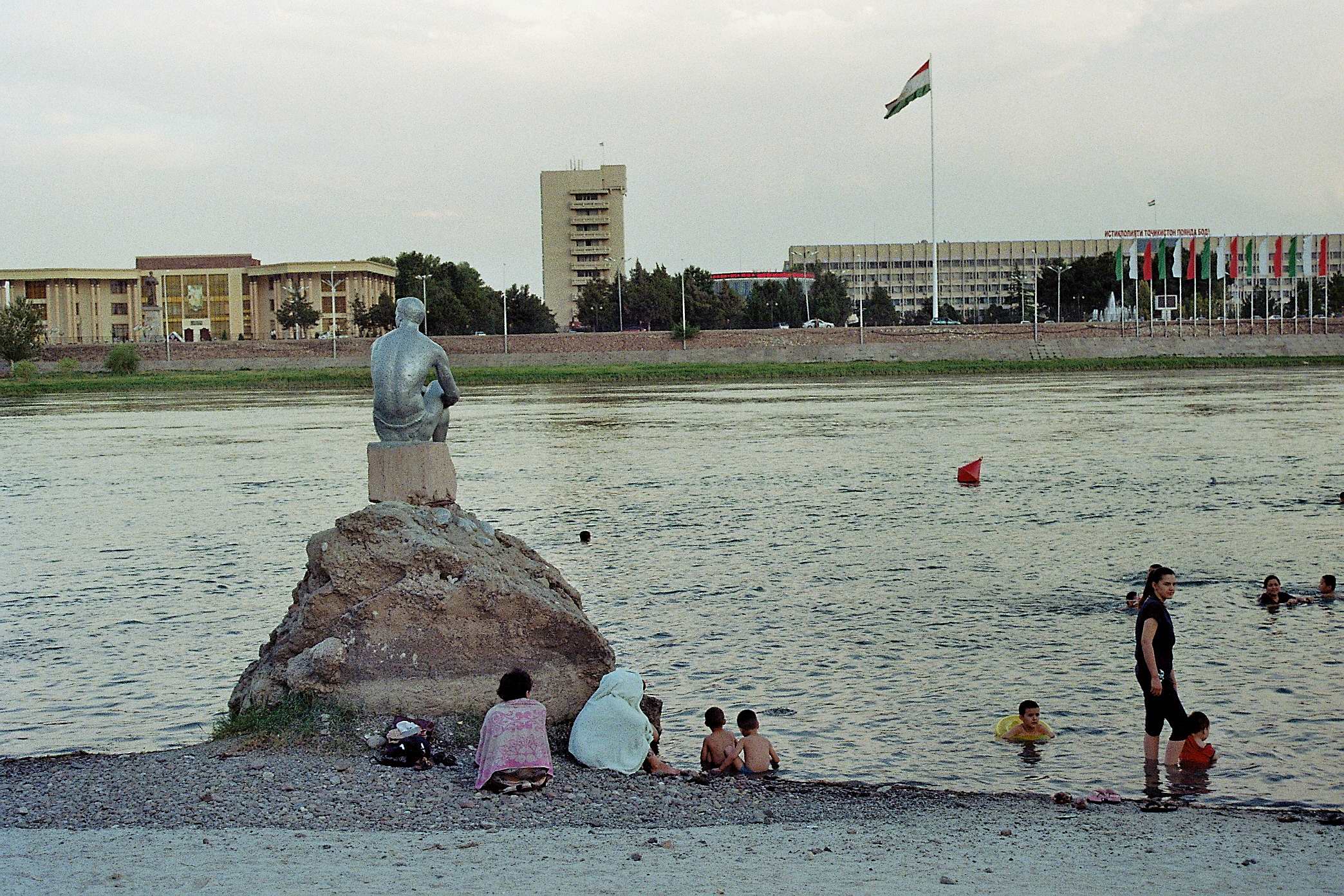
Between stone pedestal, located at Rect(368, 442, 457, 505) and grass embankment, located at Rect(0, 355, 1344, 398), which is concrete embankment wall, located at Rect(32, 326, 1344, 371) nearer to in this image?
grass embankment, located at Rect(0, 355, 1344, 398)

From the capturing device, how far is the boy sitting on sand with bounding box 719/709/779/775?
32.1 ft

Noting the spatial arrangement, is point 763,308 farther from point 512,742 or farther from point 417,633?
point 512,742

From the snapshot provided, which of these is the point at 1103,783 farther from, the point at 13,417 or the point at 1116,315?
the point at 1116,315

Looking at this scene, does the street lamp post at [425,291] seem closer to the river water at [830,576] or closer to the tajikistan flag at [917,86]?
the tajikistan flag at [917,86]

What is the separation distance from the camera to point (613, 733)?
9.21 m

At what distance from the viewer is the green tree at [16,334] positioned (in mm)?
97750

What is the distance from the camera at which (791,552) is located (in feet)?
64.3

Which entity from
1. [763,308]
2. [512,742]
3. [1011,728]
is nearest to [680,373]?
[763,308]

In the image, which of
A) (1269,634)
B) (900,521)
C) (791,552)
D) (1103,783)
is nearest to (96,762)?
(1103,783)

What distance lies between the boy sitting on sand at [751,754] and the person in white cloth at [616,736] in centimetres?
54

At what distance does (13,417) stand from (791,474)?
40.9 m

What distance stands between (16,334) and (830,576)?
9199cm

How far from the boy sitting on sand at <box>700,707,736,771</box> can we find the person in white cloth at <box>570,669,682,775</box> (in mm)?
580

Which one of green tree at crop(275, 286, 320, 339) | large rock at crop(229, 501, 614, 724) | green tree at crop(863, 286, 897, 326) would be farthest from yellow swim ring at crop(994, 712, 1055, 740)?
green tree at crop(863, 286, 897, 326)
